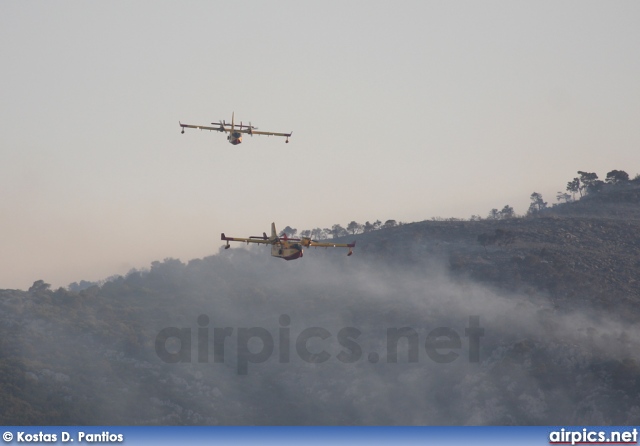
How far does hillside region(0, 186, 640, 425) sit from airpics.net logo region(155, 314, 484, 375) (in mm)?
337

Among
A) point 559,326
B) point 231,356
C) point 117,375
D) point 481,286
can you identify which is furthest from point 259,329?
point 559,326

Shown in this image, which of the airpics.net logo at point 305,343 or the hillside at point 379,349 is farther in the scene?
the airpics.net logo at point 305,343

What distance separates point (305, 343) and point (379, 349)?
1598cm

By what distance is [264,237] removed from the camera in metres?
104

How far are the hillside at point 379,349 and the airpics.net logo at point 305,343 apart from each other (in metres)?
0.34

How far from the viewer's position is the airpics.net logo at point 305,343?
6275 inches

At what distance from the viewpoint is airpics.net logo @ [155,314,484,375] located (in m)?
159

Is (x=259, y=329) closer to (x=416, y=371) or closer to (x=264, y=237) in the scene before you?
(x=416, y=371)

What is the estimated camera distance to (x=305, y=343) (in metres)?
174

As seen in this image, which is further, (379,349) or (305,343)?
(305,343)

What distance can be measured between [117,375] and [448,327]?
192ft

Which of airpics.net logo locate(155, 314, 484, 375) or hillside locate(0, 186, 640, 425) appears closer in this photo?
hillside locate(0, 186, 640, 425)

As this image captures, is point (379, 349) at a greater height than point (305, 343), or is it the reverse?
point (305, 343)

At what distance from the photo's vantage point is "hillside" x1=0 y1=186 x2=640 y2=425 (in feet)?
470
